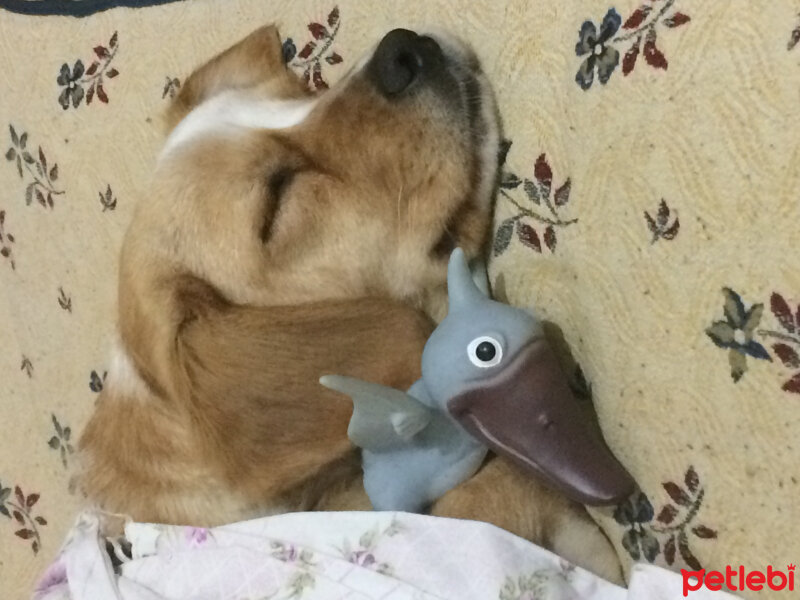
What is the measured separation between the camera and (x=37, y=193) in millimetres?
1702

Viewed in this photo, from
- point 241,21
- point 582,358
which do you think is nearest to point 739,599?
point 582,358

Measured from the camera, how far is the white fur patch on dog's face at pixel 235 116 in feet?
3.81

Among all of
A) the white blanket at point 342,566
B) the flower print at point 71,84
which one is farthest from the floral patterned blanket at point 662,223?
the flower print at point 71,84

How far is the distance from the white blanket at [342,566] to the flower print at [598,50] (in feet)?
1.77

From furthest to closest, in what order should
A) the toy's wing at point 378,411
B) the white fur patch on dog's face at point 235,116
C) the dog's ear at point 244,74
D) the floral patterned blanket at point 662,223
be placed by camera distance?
the dog's ear at point 244,74 → the white fur patch on dog's face at point 235,116 → the toy's wing at point 378,411 → the floral patterned blanket at point 662,223

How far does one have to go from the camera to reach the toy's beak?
34.1 inches

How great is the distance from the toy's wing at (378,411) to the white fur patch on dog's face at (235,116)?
0.44m

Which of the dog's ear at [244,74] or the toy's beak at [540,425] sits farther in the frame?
the dog's ear at [244,74]

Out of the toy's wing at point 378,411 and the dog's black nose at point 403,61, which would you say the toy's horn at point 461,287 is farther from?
the dog's black nose at point 403,61

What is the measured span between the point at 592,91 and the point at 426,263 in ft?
1.05

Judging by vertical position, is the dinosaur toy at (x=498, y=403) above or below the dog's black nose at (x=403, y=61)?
below

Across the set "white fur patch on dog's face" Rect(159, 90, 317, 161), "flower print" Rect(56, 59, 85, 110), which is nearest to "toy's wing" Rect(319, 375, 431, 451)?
"white fur patch on dog's face" Rect(159, 90, 317, 161)

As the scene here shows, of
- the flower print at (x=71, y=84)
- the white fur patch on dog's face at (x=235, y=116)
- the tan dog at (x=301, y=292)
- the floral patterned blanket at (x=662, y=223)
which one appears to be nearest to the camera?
the floral patterned blanket at (x=662, y=223)

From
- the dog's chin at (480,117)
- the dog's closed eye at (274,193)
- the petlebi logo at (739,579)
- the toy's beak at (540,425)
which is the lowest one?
the petlebi logo at (739,579)
